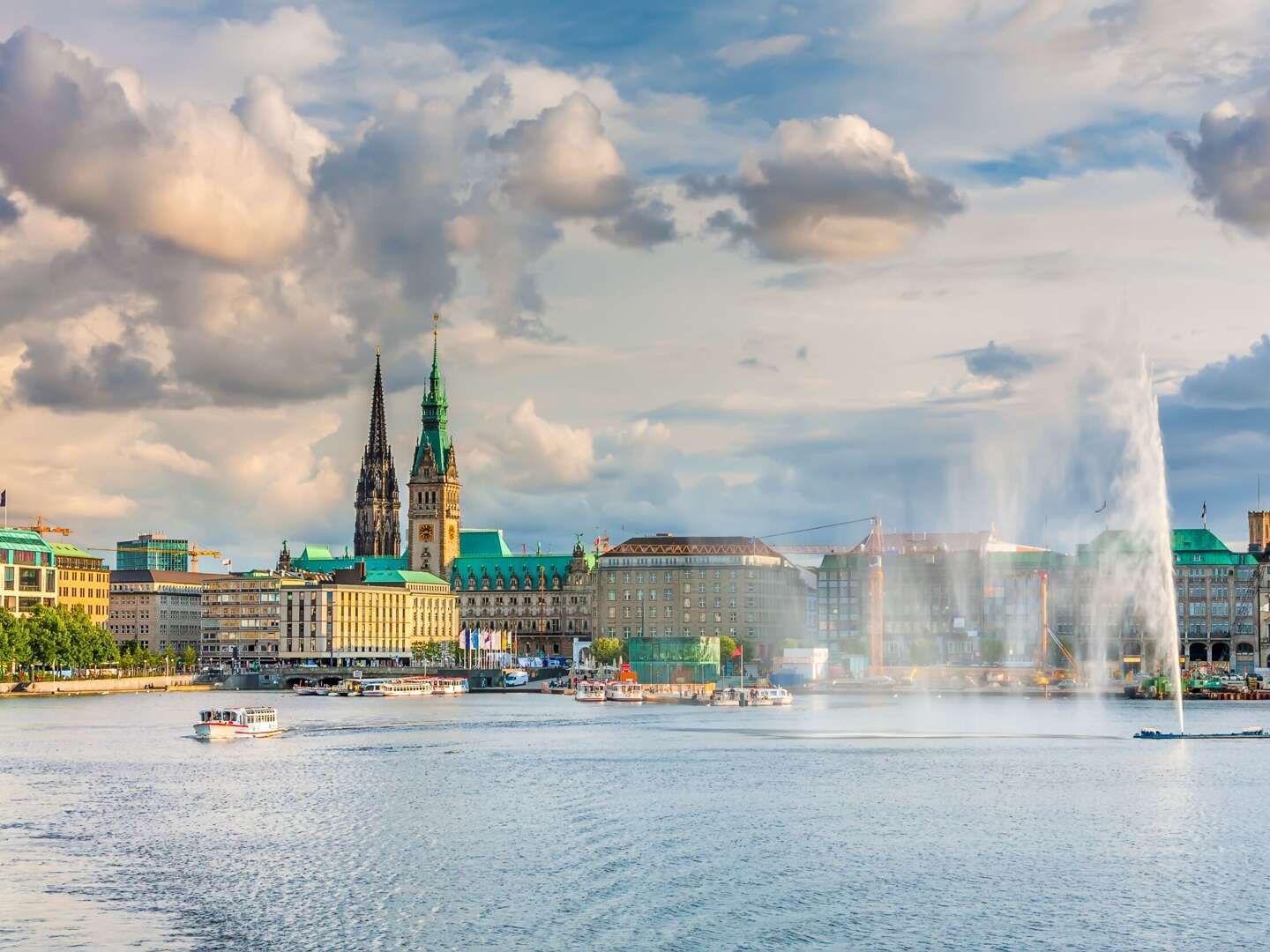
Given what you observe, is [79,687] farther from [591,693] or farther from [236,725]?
[236,725]

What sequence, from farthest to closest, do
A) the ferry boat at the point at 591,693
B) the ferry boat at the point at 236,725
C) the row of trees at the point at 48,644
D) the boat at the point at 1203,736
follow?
1. the ferry boat at the point at 591,693
2. the row of trees at the point at 48,644
3. the ferry boat at the point at 236,725
4. the boat at the point at 1203,736

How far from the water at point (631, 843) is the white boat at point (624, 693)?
2615 inches

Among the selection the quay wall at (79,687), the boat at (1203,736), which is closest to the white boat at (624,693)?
the quay wall at (79,687)

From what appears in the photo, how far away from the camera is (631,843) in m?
62.3

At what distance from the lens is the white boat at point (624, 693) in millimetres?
180875

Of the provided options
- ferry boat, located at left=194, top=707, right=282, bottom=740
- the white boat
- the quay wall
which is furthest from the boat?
the quay wall

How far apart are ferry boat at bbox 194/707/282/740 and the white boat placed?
63967mm

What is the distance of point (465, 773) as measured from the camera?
8838cm

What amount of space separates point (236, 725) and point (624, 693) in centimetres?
7079

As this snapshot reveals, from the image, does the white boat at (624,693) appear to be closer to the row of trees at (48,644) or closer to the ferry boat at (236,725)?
the row of trees at (48,644)

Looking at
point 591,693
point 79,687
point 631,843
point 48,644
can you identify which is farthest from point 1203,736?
point 48,644

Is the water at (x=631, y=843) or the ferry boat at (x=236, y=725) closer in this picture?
the water at (x=631, y=843)

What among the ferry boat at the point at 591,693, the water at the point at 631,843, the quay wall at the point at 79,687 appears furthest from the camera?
the ferry boat at the point at 591,693

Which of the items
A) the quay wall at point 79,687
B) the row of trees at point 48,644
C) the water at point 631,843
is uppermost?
the row of trees at point 48,644
